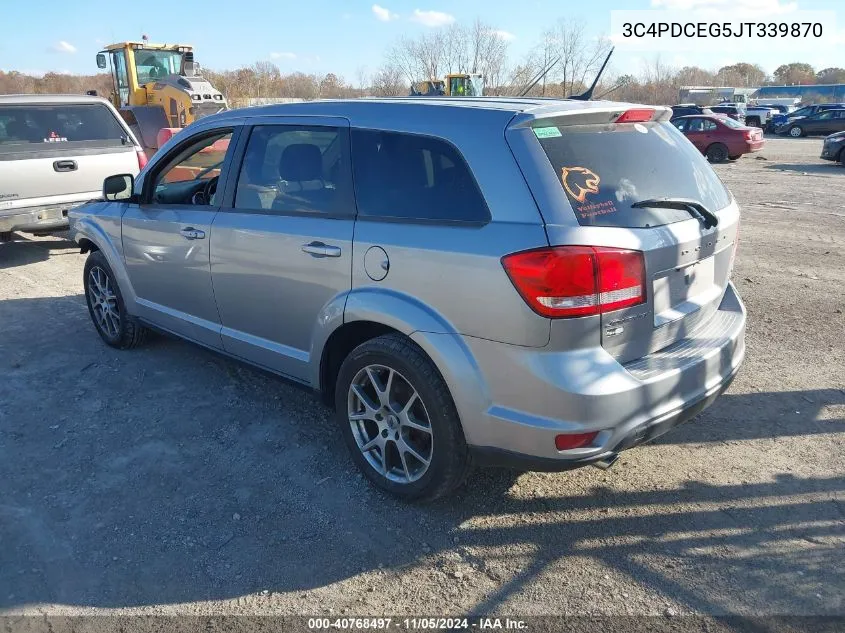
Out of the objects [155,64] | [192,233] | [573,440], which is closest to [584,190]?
[573,440]

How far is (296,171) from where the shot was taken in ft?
12.2

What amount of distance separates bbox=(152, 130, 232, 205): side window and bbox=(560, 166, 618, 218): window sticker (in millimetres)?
2349

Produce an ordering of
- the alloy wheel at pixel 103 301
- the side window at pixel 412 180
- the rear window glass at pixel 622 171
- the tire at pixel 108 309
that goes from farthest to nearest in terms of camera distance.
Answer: the alloy wheel at pixel 103 301 → the tire at pixel 108 309 → the side window at pixel 412 180 → the rear window glass at pixel 622 171

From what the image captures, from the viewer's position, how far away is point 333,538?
10.1ft

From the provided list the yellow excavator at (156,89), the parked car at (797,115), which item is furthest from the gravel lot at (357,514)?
the parked car at (797,115)

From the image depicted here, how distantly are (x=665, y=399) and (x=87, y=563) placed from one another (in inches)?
102

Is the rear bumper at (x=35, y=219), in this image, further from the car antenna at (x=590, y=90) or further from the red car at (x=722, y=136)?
the red car at (x=722, y=136)

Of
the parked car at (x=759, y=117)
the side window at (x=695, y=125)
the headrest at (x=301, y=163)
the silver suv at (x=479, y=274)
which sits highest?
the parked car at (x=759, y=117)

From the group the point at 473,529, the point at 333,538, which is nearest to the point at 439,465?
the point at 473,529

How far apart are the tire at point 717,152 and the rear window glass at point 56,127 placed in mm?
18682

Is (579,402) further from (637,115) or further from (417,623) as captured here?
(637,115)

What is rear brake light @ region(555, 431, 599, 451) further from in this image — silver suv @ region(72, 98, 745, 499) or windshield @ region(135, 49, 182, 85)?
windshield @ region(135, 49, 182, 85)

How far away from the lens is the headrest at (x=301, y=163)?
3600mm

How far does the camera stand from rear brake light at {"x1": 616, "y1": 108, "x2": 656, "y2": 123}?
3162 millimetres
